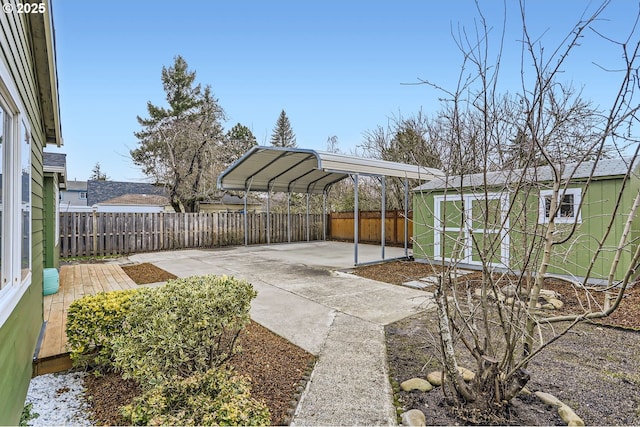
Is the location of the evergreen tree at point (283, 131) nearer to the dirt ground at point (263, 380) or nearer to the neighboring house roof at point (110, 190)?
the neighboring house roof at point (110, 190)

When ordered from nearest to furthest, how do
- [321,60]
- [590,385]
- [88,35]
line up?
[590,385] < [88,35] < [321,60]

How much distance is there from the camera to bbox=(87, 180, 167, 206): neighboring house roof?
88.0ft

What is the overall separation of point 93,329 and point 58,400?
1.71 ft

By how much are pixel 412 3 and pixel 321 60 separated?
480 cm

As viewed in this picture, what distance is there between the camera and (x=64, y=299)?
4.63 m

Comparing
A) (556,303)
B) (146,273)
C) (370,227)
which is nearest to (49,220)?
(146,273)

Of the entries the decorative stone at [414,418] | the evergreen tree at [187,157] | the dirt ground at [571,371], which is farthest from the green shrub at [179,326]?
the evergreen tree at [187,157]

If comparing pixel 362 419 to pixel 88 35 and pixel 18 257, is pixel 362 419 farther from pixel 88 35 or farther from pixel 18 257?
pixel 88 35

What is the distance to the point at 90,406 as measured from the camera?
2.36 metres

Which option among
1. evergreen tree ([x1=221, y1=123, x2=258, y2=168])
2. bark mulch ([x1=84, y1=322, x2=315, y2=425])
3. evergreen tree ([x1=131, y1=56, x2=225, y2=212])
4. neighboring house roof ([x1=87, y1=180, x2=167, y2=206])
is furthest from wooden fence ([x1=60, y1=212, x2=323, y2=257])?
neighboring house roof ([x1=87, y1=180, x2=167, y2=206])

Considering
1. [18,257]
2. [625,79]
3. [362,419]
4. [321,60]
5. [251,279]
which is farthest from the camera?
[321,60]

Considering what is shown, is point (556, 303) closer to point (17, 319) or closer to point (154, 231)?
point (17, 319)

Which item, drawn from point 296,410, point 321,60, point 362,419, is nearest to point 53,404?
point 296,410

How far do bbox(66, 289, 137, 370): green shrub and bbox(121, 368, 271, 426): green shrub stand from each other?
113 cm
